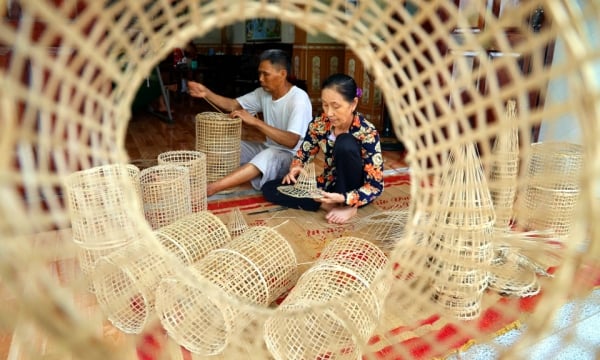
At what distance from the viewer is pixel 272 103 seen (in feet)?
8.00

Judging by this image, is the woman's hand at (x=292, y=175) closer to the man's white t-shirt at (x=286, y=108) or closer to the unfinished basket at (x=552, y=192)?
the man's white t-shirt at (x=286, y=108)

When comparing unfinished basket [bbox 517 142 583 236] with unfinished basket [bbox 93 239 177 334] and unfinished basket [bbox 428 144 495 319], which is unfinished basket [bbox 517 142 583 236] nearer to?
unfinished basket [bbox 428 144 495 319]

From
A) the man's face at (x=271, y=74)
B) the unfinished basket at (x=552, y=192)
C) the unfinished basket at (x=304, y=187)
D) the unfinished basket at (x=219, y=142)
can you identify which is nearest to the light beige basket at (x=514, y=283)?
the unfinished basket at (x=552, y=192)

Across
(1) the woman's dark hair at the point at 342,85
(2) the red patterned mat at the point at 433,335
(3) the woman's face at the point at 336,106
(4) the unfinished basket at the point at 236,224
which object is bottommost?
(2) the red patterned mat at the point at 433,335

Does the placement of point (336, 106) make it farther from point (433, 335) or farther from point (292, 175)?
point (433, 335)

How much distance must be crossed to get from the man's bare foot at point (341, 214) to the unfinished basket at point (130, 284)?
870mm

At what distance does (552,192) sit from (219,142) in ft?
5.27

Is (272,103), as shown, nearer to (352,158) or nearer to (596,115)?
(352,158)

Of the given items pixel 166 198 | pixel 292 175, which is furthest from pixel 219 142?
pixel 166 198

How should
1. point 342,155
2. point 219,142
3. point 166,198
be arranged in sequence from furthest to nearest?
point 219,142 → point 342,155 → point 166,198

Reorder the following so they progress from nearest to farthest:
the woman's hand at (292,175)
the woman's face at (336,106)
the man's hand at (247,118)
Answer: the woman's face at (336,106) → the woman's hand at (292,175) → the man's hand at (247,118)

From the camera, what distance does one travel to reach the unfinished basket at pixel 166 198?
1708mm

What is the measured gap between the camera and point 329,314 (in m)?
1.06

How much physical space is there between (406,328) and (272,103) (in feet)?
4.98
